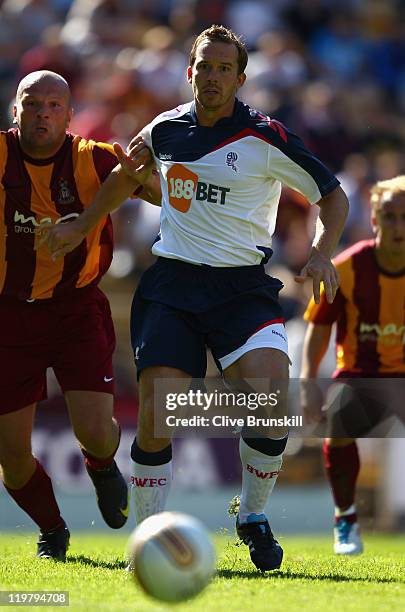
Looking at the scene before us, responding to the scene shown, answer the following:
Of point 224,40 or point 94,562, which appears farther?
point 94,562

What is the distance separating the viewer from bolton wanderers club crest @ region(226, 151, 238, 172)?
652cm

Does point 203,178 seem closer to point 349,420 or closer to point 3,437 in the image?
point 3,437

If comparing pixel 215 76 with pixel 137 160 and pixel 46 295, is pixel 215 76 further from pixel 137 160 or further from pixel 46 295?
pixel 46 295

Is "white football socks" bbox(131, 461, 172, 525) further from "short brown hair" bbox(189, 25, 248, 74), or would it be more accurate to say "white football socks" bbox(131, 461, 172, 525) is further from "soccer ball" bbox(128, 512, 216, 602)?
"short brown hair" bbox(189, 25, 248, 74)

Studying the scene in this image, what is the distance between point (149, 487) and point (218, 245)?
1.37 meters

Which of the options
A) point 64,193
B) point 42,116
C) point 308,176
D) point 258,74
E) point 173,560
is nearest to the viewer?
point 173,560

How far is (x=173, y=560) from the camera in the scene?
5266mm

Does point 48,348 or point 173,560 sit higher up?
point 48,348

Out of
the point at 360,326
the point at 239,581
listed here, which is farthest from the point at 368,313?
the point at 239,581

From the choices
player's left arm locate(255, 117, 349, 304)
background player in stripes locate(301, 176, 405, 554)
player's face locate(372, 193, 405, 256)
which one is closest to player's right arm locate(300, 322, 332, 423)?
background player in stripes locate(301, 176, 405, 554)

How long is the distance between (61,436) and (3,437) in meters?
4.77

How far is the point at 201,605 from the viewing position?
5.43 m

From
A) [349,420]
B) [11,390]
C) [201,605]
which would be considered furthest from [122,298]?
[201,605]

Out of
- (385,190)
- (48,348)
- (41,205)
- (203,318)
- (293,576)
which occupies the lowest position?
(293,576)
